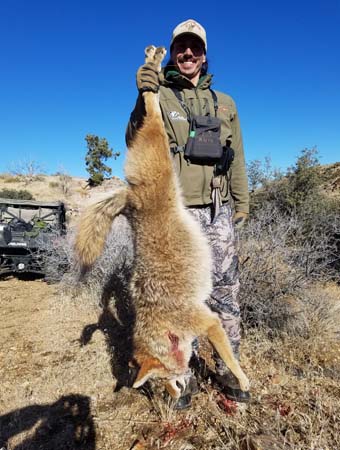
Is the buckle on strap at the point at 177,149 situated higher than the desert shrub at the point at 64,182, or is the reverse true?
the desert shrub at the point at 64,182

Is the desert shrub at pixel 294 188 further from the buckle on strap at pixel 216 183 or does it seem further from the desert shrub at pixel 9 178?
the desert shrub at pixel 9 178

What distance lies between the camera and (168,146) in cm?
278

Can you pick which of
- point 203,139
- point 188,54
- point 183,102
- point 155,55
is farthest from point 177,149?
point 188,54

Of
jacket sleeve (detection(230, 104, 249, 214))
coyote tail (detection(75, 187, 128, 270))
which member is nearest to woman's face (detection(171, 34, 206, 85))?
jacket sleeve (detection(230, 104, 249, 214))

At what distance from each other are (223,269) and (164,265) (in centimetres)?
75

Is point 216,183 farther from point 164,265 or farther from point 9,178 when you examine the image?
point 9,178

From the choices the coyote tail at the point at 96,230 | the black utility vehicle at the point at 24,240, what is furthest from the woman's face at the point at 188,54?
the black utility vehicle at the point at 24,240

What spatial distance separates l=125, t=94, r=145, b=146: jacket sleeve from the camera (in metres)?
2.79

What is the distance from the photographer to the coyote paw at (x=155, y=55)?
108 inches

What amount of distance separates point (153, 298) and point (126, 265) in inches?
115

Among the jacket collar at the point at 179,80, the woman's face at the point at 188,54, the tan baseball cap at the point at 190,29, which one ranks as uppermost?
the tan baseball cap at the point at 190,29

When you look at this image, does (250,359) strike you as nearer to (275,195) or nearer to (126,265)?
(126,265)

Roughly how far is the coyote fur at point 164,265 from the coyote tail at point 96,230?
0.77ft

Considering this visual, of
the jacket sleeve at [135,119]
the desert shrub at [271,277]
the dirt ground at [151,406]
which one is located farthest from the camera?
the desert shrub at [271,277]
